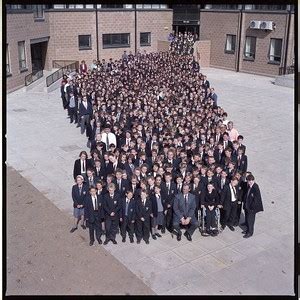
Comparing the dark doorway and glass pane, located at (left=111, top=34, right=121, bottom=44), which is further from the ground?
glass pane, located at (left=111, top=34, right=121, bottom=44)

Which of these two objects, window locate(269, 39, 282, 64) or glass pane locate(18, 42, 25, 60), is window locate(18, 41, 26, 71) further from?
window locate(269, 39, 282, 64)

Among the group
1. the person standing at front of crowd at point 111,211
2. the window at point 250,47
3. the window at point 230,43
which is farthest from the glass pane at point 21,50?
the person standing at front of crowd at point 111,211

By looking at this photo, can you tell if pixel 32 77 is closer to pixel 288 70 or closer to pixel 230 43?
Answer: pixel 230 43

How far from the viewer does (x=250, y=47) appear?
32594 millimetres

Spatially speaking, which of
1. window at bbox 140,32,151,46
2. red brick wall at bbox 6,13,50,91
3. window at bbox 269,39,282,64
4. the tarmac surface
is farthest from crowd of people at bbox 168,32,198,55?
the tarmac surface

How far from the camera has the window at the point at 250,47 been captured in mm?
32250

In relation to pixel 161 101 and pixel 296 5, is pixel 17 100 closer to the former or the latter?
pixel 161 101

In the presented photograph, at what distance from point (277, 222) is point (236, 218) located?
110cm

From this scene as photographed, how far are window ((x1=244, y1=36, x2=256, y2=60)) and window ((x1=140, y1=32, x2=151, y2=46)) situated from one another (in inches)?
323

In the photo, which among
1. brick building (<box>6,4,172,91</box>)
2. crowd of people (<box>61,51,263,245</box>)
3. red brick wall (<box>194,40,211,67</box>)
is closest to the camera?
crowd of people (<box>61,51,263,245</box>)

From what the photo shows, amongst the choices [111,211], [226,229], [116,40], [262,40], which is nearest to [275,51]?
[262,40]

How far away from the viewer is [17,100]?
2308 cm

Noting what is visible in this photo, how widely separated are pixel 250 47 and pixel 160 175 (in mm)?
25421

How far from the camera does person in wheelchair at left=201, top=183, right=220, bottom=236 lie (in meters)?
9.61
